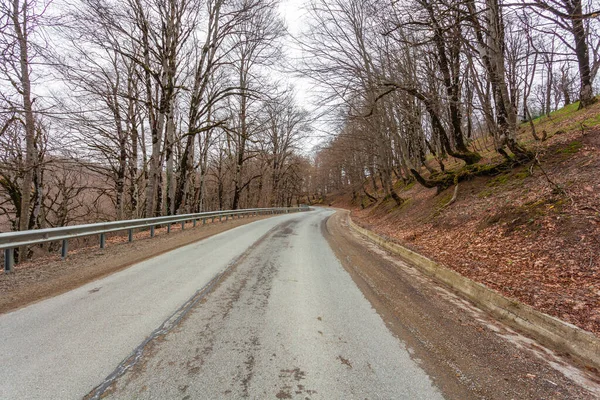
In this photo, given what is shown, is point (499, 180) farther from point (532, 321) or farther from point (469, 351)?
point (469, 351)

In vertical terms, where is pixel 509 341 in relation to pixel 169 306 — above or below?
below

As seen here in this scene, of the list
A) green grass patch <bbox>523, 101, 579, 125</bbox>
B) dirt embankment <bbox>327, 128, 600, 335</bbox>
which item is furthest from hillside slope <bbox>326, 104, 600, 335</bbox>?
green grass patch <bbox>523, 101, 579, 125</bbox>

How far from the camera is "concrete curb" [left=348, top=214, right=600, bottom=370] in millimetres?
2658

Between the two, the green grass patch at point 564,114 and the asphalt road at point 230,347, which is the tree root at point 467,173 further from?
the asphalt road at point 230,347

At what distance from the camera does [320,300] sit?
381 cm

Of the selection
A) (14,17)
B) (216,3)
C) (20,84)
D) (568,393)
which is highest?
(216,3)

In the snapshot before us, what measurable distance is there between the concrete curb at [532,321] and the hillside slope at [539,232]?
221 mm

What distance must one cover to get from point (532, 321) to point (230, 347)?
3508 mm

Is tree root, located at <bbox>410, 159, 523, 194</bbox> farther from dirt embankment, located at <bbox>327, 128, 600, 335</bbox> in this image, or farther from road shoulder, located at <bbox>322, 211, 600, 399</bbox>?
road shoulder, located at <bbox>322, 211, 600, 399</bbox>

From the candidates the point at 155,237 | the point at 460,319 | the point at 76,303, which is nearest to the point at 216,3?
the point at 155,237

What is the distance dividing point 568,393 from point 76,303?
5.18 m

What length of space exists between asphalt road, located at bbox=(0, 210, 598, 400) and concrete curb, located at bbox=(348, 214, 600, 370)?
424mm

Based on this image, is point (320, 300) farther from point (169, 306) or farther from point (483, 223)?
point (483, 223)

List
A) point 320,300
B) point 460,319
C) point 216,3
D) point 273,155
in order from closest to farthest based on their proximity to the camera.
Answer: point 460,319 → point 320,300 → point 216,3 → point 273,155
